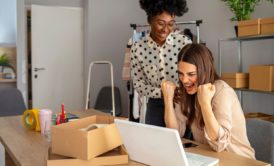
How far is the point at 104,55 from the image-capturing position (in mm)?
4820

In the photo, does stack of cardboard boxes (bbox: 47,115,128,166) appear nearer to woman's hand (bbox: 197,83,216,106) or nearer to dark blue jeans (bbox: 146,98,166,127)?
woman's hand (bbox: 197,83,216,106)

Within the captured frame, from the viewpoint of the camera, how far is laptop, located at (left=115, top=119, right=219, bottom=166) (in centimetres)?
97

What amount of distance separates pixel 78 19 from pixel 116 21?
565 millimetres

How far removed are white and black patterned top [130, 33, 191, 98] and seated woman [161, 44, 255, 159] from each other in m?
0.41

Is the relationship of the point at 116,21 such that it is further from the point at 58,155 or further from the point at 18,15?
the point at 58,155

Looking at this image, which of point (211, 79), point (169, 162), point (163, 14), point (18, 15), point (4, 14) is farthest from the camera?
point (4, 14)

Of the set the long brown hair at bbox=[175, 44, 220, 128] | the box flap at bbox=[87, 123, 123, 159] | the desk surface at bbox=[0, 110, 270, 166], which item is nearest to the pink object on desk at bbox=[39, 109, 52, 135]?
the desk surface at bbox=[0, 110, 270, 166]

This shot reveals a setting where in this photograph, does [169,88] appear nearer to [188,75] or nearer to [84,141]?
[188,75]

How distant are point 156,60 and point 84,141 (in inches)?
41.2

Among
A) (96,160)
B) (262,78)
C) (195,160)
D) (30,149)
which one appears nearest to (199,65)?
(195,160)

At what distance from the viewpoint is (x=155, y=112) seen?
195 centimetres

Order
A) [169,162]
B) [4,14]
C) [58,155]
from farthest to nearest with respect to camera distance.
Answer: [4,14] → [58,155] → [169,162]

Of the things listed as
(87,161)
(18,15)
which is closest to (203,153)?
(87,161)

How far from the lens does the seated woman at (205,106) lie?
4.16ft
